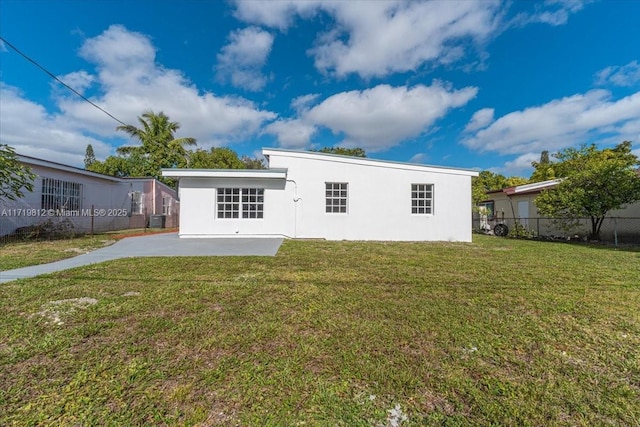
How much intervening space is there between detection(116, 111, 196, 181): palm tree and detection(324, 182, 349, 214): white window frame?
18.3m

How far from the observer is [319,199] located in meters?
11.6

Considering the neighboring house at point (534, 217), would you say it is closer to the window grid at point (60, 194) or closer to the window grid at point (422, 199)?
the window grid at point (422, 199)

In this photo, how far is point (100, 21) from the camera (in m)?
11.0

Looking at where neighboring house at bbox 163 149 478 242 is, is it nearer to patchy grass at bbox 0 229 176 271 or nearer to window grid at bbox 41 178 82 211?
patchy grass at bbox 0 229 176 271

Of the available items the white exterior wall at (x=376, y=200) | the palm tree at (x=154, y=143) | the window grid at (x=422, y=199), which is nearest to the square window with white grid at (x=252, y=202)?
the white exterior wall at (x=376, y=200)

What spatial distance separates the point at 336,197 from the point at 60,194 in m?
13.0

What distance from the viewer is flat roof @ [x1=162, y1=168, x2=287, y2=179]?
11016 millimetres

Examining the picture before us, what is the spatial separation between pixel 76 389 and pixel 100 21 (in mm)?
13942

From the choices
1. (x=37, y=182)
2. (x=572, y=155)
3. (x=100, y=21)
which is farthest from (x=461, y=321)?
(x=572, y=155)

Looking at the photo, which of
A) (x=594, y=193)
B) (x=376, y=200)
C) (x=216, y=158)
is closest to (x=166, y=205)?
(x=216, y=158)

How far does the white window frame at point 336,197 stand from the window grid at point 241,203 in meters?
2.64

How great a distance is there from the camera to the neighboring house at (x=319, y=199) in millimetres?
11438

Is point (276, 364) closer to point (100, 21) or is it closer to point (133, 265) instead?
point (133, 265)

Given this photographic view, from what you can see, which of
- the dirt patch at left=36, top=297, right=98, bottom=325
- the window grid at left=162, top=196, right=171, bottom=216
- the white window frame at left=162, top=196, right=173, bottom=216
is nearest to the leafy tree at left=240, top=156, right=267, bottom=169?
the white window frame at left=162, top=196, right=173, bottom=216
